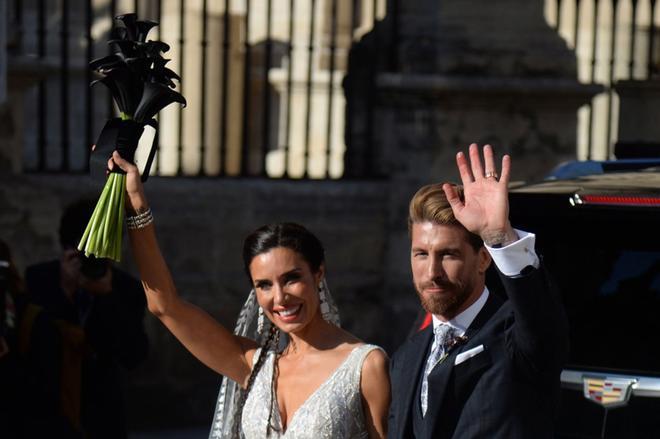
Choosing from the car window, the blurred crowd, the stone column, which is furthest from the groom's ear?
the stone column

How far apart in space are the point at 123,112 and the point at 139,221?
1.00 ft

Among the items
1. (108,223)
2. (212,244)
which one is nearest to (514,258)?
(108,223)

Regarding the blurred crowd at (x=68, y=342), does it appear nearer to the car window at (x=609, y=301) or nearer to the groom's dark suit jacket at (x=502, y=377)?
the car window at (x=609, y=301)

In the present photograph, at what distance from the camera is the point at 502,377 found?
3.55 meters

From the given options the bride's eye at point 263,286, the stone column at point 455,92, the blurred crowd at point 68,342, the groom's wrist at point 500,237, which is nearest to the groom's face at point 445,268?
the groom's wrist at point 500,237

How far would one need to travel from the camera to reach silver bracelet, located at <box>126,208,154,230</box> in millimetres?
4035

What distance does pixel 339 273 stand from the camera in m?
9.38

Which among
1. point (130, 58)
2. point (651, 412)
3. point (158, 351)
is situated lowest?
point (158, 351)

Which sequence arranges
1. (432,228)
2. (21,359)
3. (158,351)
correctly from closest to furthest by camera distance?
1. (432,228)
2. (21,359)
3. (158,351)

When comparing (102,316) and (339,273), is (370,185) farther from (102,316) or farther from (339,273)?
(102,316)

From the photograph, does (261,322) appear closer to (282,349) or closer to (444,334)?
(282,349)

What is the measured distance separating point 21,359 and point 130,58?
215 cm

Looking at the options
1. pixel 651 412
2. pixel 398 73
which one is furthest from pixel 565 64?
pixel 651 412

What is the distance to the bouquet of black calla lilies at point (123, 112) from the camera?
3916 mm
